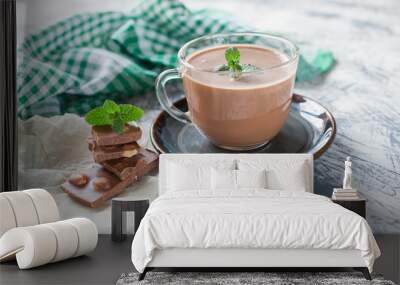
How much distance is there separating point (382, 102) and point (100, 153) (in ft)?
7.03

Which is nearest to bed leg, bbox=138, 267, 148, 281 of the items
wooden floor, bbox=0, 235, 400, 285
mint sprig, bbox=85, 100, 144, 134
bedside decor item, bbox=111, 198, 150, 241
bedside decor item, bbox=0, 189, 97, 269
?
wooden floor, bbox=0, 235, 400, 285

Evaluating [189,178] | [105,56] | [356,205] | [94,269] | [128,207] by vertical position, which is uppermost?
[105,56]

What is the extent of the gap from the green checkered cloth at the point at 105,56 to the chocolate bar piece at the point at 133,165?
0.55 metres

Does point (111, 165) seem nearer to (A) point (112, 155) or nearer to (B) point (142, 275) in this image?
(A) point (112, 155)

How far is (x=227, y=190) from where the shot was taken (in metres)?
4.88

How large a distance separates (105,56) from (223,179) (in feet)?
4.81

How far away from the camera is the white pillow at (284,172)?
5.15m

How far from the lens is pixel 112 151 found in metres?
5.45

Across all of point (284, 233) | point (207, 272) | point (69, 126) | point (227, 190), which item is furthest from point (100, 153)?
point (284, 233)

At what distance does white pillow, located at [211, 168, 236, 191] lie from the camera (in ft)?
16.7

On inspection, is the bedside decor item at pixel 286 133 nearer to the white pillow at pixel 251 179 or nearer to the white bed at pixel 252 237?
the white pillow at pixel 251 179

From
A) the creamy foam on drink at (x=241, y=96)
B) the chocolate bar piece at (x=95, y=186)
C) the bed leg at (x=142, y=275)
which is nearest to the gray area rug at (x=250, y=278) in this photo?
the bed leg at (x=142, y=275)

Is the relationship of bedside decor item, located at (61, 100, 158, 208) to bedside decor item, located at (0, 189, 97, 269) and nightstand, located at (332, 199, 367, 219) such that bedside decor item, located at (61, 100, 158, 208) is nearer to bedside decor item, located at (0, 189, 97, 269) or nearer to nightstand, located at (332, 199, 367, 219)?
bedside decor item, located at (0, 189, 97, 269)

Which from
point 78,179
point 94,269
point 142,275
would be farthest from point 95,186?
point 142,275
